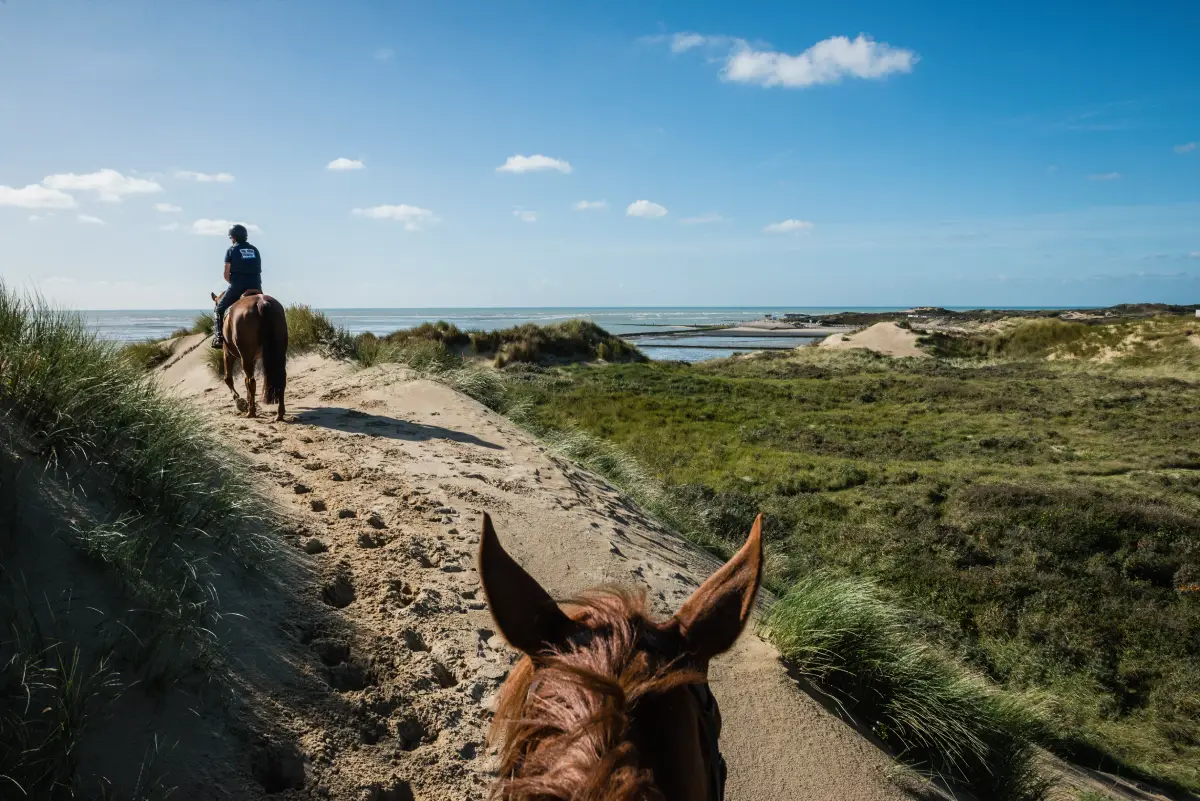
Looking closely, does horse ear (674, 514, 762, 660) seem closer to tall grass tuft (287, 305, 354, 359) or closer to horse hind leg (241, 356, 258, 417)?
horse hind leg (241, 356, 258, 417)

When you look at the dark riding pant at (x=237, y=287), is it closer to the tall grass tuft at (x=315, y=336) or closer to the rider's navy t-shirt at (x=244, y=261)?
the rider's navy t-shirt at (x=244, y=261)

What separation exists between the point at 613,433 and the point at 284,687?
536 inches

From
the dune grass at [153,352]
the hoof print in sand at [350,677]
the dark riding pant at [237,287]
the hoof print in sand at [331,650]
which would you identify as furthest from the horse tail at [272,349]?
the dune grass at [153,352]

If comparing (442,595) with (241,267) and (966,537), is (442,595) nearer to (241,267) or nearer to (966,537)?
(241,267)

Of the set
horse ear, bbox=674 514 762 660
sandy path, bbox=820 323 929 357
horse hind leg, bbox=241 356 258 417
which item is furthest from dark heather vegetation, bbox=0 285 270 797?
sandy path, bbox=820 323 929 357

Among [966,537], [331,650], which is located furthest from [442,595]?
[966,537]

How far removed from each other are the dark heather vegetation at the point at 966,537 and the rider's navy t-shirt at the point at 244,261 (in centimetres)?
474

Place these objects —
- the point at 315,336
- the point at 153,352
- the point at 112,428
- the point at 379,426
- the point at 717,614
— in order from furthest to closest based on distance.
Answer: the point at 153,352 → the point at 315,336 → the point at 379,426 → the point at 112,428 → the point at 717,614

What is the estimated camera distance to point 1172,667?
23.7 ft

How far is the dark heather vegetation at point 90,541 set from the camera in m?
2.22

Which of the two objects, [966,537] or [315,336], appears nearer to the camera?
[966,537]

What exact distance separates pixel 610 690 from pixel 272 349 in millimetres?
8566

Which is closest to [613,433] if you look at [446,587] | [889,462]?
[889,462]

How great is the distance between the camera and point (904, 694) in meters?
4.43
